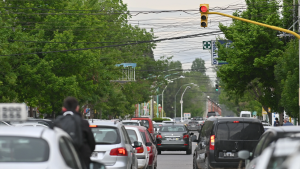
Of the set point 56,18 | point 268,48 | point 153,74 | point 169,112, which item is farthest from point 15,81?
point 169,112

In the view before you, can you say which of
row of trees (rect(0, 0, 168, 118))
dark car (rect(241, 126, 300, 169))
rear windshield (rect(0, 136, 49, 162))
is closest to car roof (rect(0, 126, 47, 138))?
rear windshield (rect(0, 136, 49, 162))

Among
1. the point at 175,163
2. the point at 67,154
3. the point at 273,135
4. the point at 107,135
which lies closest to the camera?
the point at 67,154

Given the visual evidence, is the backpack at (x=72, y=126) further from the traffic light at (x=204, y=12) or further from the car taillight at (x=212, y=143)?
the traffic light at (x=204, y=12)

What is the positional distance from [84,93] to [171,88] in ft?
434

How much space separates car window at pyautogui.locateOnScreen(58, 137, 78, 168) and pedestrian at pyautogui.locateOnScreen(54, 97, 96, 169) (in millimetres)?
1324

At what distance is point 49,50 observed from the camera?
40375 mm

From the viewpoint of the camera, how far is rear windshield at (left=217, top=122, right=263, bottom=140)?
1548 cm

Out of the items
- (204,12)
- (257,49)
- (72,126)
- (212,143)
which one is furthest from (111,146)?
(257,49)

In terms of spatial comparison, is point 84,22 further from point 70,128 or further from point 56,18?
point 70,128

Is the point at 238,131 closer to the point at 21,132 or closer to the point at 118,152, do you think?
the point at 118,152

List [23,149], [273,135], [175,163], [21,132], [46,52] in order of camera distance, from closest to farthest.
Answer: [23,149] < [21,132] < [273,135] < [175,163] < [46,52]

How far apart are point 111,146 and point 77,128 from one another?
3233 millimetres

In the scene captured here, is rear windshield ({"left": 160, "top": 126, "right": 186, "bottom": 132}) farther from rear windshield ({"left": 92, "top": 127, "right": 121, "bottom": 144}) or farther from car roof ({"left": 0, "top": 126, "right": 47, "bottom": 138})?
car roof ({"left": 0, "top": 126, "right": 47, "bottom": 138})

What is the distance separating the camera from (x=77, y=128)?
29.8 ft
